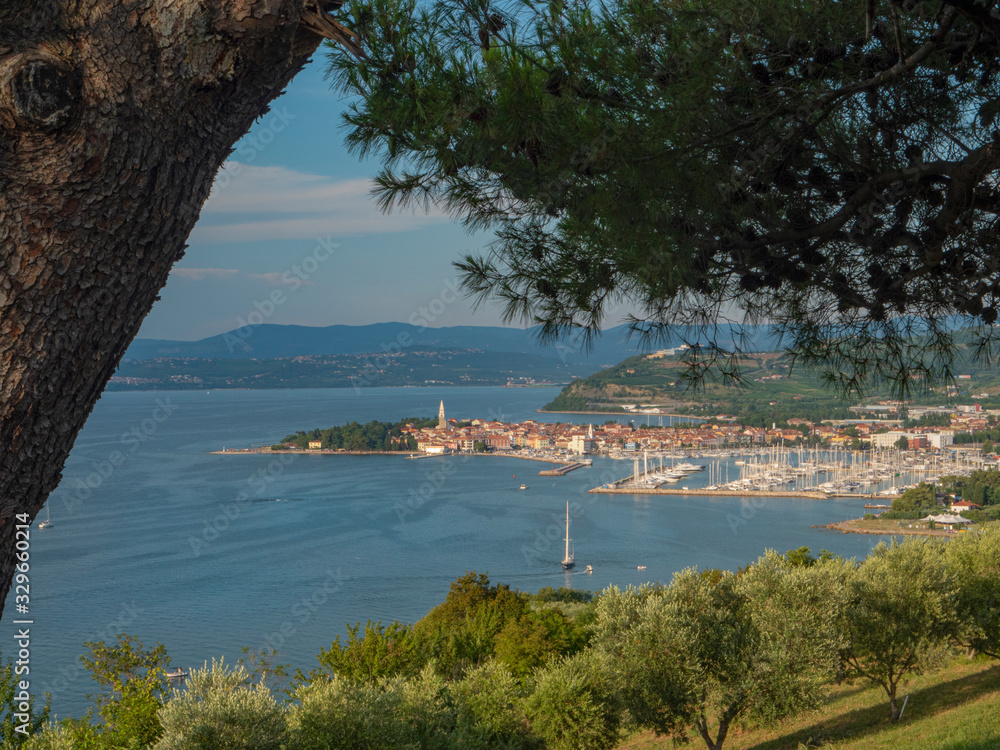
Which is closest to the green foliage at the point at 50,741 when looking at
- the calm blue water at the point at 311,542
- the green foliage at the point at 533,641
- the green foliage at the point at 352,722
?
the green foliage at the point at 352,722

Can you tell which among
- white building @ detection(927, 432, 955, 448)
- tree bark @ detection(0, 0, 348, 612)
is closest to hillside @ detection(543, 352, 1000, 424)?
white building @ detection(927, 432, 955, 448)

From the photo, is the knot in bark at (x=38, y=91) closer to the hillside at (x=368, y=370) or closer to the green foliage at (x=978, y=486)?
the green foliage at (x=978, y=486)

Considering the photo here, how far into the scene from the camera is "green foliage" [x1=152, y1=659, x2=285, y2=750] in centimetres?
535

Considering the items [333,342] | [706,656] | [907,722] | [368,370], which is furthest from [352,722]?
[333,342]

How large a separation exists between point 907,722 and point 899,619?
1.23 m

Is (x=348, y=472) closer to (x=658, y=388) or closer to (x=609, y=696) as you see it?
(x=658, y=388)

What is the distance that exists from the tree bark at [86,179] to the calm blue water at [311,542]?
13225 millimetres

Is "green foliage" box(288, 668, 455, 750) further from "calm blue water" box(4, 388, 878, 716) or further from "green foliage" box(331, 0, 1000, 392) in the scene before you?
"calm blue water" box(4, 388, 878, 716)

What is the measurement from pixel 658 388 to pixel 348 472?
96.9ft

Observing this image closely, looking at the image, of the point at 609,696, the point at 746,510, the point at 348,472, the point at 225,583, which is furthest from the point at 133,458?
the point at 609,696

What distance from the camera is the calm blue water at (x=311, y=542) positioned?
70.4ft

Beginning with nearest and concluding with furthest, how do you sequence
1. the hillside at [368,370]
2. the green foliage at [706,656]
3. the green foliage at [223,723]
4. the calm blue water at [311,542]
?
1. the green foliage at [223,723]
2. the green foliage at [706,656]
3. the calm blue water at [311,542]
4. the hillside at [368,370]

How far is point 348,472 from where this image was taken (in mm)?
49312

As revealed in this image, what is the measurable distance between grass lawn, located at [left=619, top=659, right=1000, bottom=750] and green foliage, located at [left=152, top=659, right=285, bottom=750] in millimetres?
4874
